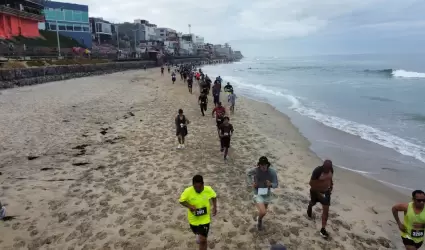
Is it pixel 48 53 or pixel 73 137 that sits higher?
pixel 48 53

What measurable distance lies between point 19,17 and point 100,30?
38726 mm

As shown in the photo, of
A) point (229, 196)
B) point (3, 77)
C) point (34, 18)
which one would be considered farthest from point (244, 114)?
point (34, 18)

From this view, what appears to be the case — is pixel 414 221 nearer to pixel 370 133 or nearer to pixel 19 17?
pixel 370 133

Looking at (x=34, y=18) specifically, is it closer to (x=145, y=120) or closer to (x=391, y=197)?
(x=145, y=120)

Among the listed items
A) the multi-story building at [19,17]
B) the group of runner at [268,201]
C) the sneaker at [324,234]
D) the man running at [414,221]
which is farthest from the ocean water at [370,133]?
the multi-story building at [19,17]

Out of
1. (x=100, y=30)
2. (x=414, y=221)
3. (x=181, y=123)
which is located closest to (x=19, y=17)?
(x=100, y=30)

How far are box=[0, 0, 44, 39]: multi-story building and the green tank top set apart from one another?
49702 millimetres

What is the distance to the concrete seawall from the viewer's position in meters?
26.9

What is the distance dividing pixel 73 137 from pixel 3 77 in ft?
66.0

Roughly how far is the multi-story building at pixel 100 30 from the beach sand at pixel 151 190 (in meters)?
76.4

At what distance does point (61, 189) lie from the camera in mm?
7266

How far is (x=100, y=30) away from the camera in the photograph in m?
84.6

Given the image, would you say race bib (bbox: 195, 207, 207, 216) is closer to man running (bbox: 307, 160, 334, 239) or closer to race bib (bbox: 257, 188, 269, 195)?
race bib (bbox: 257, 188, 269, 195)

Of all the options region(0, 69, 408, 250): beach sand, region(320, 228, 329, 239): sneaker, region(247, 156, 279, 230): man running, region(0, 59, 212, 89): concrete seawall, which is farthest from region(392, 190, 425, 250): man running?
region(0, 59, 212, 89): concrete seawall
